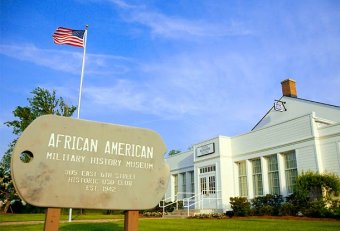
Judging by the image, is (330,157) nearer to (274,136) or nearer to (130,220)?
(274,136)

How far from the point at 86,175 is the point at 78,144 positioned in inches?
18.0

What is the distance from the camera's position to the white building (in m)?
17.7

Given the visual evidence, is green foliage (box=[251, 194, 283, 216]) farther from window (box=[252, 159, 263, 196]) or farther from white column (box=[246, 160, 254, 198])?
white column (box=[246, 160, 254, 198])

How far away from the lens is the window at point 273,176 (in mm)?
20144

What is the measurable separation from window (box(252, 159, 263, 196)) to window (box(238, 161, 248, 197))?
0.98m

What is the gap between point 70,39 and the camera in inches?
654

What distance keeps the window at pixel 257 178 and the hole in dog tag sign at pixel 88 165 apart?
697 inches

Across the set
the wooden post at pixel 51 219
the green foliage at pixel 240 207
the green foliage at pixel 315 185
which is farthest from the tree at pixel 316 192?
the wooden post at pixel 51 219

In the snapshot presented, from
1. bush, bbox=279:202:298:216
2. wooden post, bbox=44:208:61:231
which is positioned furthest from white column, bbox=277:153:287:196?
Answer: wooden post, bbox=44:208:61:231

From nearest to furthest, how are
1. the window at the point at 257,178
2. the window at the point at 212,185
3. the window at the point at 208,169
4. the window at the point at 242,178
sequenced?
the window at the point at 257,178, the window at the point at 242,178, the window at the point at 212,185, the window at the point at 208,169

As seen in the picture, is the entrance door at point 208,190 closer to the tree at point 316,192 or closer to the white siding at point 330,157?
the tree at point 316,192

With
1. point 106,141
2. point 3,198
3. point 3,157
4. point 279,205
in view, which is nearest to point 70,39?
point 106,141

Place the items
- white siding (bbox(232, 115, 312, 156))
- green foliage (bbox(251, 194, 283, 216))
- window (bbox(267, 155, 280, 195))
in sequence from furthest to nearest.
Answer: window (bbox(267, 155, 280, 195))
white siding (bbox(232, 115, 312, 156))
green foliage (bbox(251, 194, 283, 216))

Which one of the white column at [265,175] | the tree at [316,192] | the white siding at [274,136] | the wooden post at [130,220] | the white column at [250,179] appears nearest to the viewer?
the wooden post at [130,220]
